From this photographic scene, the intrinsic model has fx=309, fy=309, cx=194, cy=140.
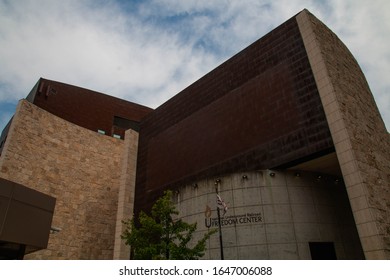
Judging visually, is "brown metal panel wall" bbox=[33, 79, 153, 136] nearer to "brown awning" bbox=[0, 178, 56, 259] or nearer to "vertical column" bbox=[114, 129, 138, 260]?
"vertical column" bbox=[114, 129, 138, 260]

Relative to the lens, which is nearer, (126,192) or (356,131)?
(356,131)

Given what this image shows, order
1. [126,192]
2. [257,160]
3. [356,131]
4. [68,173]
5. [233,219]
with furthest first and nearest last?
[68,173] < [126,192] < [257,160] < [233,219] < [356,131]

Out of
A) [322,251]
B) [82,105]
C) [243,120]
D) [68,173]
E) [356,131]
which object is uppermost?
[82,105]

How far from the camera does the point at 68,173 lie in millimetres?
37125

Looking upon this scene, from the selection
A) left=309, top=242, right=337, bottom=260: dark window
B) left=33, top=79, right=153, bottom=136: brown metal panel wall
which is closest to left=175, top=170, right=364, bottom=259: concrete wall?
left=309, top=242, right=337, bottom=260: dark window

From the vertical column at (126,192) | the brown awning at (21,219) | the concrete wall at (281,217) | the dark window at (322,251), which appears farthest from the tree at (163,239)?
the vertical column at (126,192)

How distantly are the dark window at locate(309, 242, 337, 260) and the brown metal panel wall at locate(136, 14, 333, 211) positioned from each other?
6460 mm

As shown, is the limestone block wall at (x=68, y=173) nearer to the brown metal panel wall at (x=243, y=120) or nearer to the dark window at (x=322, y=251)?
the brown metal panel wall at (x=243, y=120)

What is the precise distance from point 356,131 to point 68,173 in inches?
1222

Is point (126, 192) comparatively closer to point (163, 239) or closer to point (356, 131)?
point (163, 239)

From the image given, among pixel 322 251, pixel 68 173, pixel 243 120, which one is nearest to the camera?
pixel 322 251

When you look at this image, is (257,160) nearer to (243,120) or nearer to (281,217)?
(243,120)

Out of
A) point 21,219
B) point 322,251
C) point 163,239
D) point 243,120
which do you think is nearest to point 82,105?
point 243,120

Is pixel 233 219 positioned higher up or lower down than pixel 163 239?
higher up
